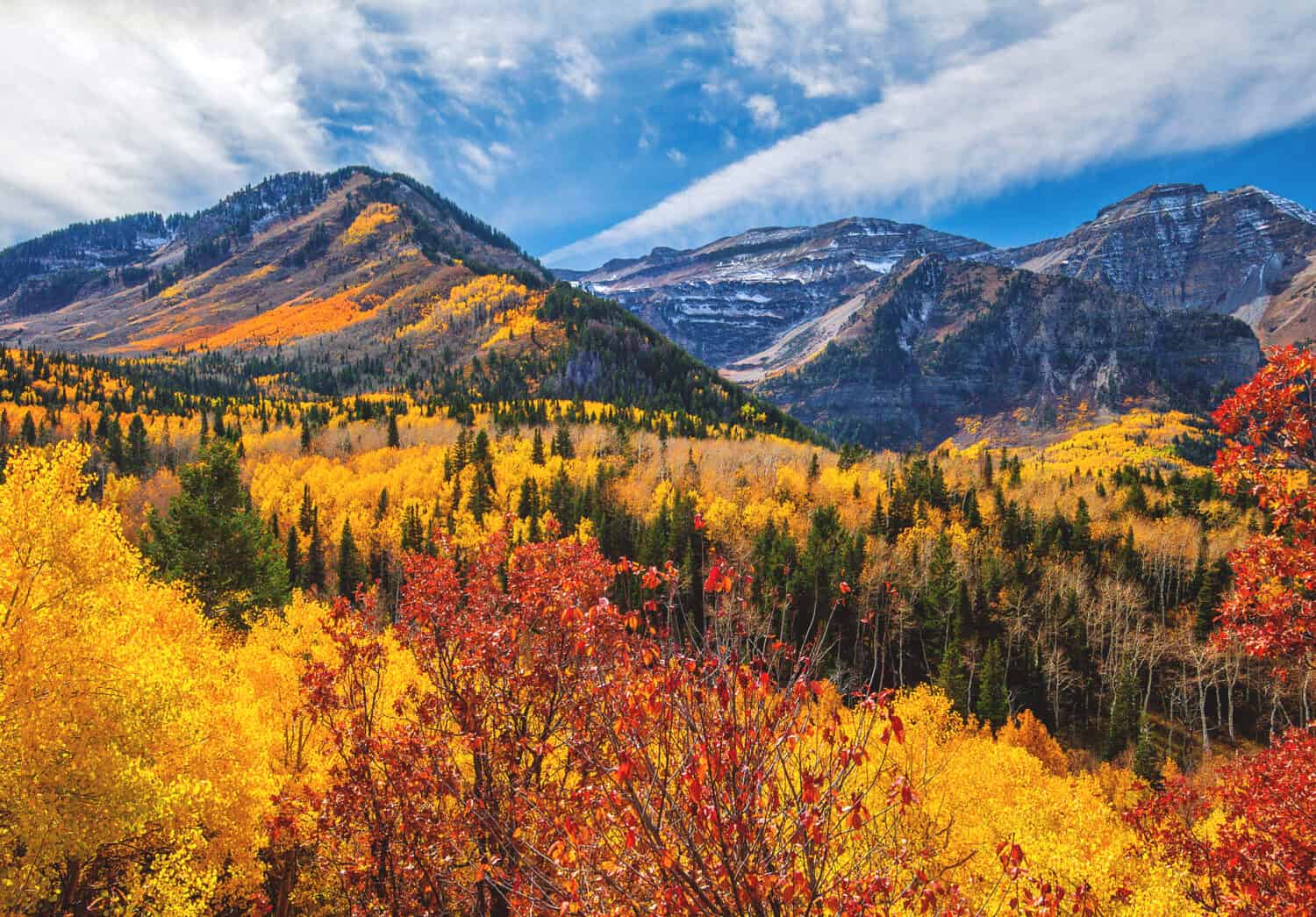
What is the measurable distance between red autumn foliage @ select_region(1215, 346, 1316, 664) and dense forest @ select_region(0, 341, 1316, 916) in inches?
2.0

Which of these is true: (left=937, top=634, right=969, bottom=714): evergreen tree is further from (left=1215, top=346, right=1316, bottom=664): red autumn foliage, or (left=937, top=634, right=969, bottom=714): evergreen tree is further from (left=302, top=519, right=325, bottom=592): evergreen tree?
(left=302, top=519, right=325, bottom=592): evergreen tree

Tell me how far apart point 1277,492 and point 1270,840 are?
4.15m

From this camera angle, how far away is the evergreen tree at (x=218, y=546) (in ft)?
117

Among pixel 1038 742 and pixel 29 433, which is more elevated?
pixel 29 433

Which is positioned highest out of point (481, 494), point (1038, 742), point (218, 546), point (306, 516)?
point (218, 546)

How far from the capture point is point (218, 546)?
36312mm

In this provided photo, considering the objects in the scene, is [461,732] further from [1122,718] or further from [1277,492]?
[1122,718]

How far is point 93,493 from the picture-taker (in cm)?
8969

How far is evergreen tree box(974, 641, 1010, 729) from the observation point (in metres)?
49.0

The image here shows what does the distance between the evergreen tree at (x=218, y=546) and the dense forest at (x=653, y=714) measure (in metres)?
0.19

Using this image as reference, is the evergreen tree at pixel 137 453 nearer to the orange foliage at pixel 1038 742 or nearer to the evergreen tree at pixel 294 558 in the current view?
the evergreen tree at pixel 294 558

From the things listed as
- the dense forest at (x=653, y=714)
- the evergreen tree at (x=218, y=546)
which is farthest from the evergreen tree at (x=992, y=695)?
the evergreen tree at (x=218, y=546)

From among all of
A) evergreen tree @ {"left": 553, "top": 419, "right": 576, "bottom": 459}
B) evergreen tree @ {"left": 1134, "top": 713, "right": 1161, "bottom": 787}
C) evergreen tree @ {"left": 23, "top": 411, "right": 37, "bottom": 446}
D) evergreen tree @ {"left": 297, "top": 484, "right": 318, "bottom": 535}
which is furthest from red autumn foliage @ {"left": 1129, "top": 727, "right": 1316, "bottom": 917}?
evergreen tree @ {"left": 23, "top": 411, "right": 37, "bottom": 446}

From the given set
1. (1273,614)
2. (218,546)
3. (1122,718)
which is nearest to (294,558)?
(218,546)
